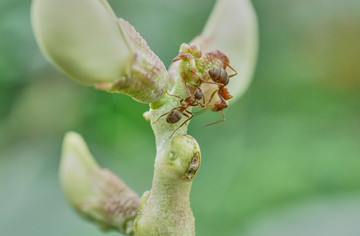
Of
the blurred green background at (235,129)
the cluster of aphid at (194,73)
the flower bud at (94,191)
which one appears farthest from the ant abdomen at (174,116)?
the blurred green background at (235,129)

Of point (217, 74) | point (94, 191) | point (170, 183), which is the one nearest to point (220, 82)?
point (217, 74)

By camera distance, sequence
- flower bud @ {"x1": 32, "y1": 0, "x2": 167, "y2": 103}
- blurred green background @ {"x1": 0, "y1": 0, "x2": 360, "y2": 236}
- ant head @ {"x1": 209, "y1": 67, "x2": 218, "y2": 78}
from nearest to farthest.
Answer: flower bud @ {"x1": 32, "y1": 0, "x2": 167, "y2": 103} < ant head @ {"x1": 209, "y1": 67, "x2": 218, "y2": 78} < blurred green background @ {"x1": 0, "y1": 0, "x2": 360, "y2": 236}

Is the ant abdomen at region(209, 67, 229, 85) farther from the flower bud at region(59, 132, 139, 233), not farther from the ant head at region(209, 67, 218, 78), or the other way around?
the flower bud at region(59, 132, 139, 233)

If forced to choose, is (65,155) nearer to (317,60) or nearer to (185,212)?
(185,212)

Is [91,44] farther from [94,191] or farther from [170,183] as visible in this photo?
[94,191]

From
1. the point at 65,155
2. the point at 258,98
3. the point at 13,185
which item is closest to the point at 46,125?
the point at 13,185

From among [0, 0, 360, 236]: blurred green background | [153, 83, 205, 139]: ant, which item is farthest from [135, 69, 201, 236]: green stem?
[0, 0, 360, 236]: blurred green background
